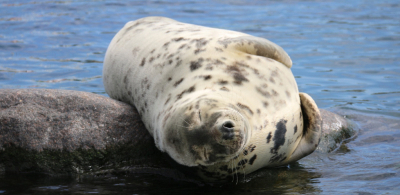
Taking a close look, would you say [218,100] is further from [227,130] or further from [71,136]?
[71,136]

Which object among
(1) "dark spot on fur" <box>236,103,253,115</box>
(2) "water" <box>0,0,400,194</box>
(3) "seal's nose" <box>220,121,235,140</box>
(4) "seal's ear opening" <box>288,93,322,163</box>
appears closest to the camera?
(3) "seal's nose" <box>220,121,235,140</box>

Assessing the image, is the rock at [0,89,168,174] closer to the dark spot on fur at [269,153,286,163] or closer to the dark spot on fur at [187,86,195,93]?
the dark spot on fur at [187,86,195,93]

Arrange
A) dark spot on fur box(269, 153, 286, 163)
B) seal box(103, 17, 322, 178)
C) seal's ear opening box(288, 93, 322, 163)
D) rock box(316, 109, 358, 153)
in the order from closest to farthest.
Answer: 1. seal box(103, 17, 322, 178)
2. dark spot on fur box(269, 153, 286, 163)
3. seal's ear opening box(288, 93, 322, 163)
4. rock box(316, 109, 358, 153)

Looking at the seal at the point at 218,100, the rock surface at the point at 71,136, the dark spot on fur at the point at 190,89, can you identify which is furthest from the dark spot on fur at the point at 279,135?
the rock surface at the point at 71,136

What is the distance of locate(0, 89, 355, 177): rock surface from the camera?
4547 millimetres

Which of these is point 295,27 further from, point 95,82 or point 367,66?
point 95,82

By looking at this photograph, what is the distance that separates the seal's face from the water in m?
0.75

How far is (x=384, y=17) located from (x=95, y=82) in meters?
8.00

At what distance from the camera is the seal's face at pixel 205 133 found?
131 inches

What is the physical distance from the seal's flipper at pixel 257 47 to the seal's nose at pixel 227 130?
1.26 metres

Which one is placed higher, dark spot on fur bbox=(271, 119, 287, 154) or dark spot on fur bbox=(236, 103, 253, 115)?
dark spot on fur bbox=(236, 103, 253, 115)

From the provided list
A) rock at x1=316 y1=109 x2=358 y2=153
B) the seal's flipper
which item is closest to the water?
rock at x1=316 y1=109 x2=358 y2=153

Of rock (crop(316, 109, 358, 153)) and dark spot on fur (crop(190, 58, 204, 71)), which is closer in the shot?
dark spot on fur (crop(190, 58, 204, 71))

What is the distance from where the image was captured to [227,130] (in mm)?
3295
